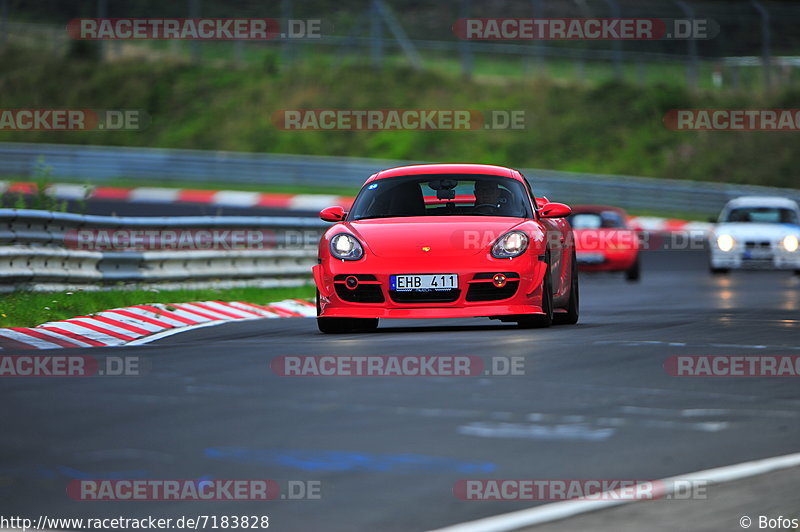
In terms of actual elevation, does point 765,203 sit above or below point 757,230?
above

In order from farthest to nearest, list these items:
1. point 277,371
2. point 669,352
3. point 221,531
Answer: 1. point 669,352
2. point 277,371
3. point 221,531

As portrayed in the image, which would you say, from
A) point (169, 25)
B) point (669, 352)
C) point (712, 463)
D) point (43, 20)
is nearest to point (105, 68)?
point (43, 20)

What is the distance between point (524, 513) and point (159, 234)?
12.2m

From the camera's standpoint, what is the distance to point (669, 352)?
9.90 m

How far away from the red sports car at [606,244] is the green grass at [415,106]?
14.5 meters

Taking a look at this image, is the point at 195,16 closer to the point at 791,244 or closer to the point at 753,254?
the point at 753,254

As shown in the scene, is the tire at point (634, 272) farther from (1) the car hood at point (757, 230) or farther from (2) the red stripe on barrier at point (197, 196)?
(2) the red stripe on barrier at point (197, 196)

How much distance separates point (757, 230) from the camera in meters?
24.6

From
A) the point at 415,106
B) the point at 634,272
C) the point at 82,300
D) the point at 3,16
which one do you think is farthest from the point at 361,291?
the point at 415,106

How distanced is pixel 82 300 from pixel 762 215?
14.7 metres

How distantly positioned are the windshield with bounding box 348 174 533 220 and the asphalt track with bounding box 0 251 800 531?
167 cm

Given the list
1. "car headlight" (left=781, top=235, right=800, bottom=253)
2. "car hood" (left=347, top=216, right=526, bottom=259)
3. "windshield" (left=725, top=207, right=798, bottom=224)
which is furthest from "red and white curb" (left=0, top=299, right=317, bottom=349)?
"windshield" (left=725, top=207, right=798, bottom=224)

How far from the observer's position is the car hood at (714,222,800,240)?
24.4m

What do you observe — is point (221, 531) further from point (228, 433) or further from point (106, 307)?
point (106, 307)
